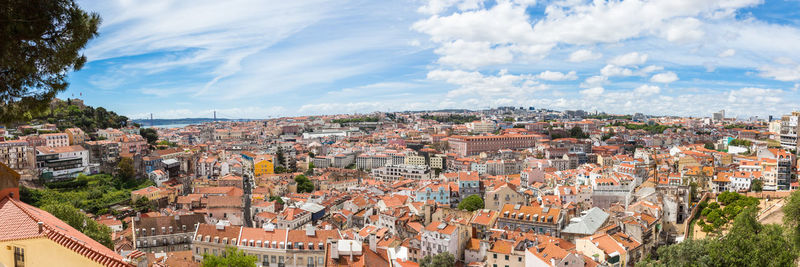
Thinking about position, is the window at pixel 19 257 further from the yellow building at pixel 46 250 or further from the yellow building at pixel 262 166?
the yellow building at pixel 262 166

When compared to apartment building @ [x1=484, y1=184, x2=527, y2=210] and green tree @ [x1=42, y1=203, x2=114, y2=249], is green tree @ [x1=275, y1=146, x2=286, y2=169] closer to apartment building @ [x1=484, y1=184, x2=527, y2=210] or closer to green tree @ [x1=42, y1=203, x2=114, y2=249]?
apartment building @ [x1=484, y1=184, x2=527, y2=210]

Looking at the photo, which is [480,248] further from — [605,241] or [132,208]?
[132,208]

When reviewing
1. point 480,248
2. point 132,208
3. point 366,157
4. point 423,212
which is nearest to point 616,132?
point 366,157

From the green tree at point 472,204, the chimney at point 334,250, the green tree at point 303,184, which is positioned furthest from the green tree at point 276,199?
the chimney at point 334,250

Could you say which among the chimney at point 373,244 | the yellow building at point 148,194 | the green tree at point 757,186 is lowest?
the chimney at point 373,244

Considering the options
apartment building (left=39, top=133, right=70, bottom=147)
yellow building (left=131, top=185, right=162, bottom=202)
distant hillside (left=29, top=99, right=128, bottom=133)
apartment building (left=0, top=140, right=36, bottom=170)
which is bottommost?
yellow building (left=131, top=185, right=162, bottom=202)

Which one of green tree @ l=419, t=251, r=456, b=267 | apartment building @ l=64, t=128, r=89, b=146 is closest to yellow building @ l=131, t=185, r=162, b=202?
apartment building @ l=64, t=128, r=89, b=146

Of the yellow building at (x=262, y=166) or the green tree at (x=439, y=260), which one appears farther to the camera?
the yellow building at (x=262, y=166)
